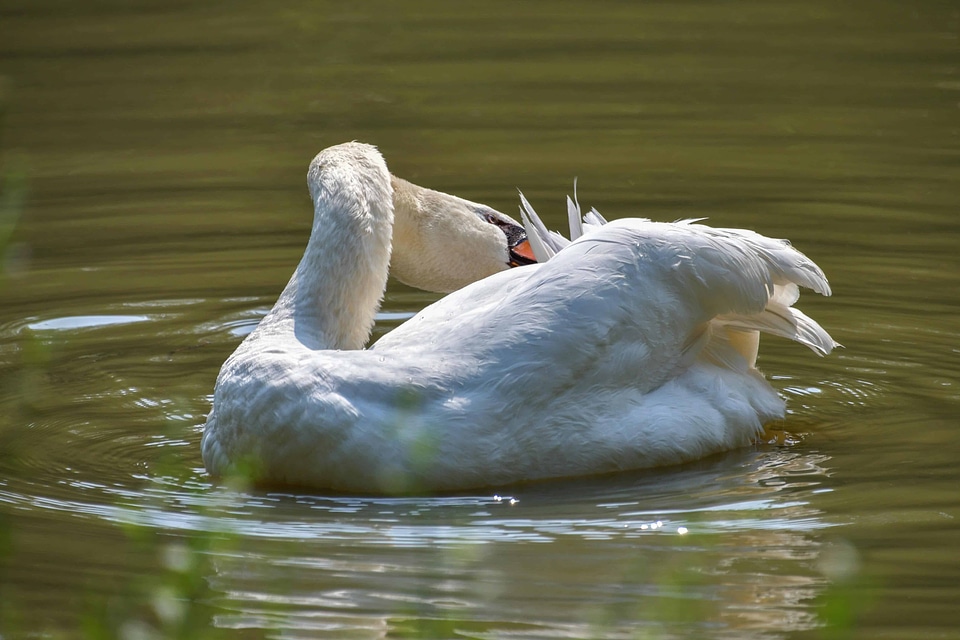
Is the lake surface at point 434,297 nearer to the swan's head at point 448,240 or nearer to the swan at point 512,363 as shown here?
the swan at point 512,363

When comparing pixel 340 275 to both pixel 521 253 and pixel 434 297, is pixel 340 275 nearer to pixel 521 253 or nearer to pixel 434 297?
pixel 521 253

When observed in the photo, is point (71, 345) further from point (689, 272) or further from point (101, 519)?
point (689, 272)

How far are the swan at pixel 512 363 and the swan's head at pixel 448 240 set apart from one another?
1.80ft

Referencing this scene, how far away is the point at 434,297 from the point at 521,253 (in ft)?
6.46

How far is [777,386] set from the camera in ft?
24.1

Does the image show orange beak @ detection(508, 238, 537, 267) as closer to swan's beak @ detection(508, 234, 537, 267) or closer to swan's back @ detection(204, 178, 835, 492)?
swan's beak @ detection(508, 234, 537, 267)

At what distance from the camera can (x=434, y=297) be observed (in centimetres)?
920

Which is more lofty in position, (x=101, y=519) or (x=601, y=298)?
(x=601, y=298)

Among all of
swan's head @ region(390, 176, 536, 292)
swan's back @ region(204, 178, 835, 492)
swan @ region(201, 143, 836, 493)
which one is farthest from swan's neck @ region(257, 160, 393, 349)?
swan's head @ region(390, 176, 536, 292)

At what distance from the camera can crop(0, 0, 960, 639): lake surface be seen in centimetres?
460

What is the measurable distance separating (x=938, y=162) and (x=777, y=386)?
459cm

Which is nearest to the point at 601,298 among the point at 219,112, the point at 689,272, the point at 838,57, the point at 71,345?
the point at 689,272

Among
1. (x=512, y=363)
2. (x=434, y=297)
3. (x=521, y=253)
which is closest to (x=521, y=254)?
(x=521, y=253)

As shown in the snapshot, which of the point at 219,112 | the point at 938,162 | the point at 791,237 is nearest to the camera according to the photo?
the point at 791,237
